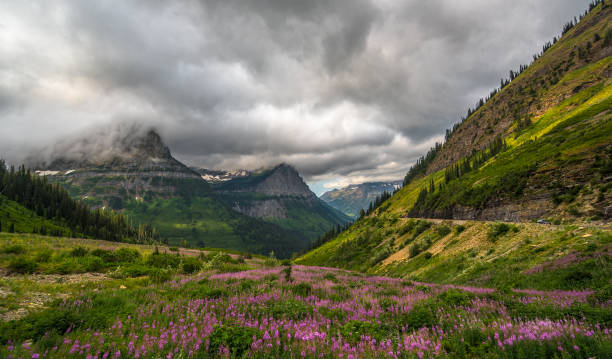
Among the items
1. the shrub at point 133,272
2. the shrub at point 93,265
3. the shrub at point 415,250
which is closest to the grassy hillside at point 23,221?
the shrub at point 93,265

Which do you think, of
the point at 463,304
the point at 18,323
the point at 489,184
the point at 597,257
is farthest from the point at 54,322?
the point at 489,184

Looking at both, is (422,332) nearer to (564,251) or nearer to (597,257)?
(597,257)

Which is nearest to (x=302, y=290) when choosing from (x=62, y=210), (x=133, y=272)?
(x=133, y=272)

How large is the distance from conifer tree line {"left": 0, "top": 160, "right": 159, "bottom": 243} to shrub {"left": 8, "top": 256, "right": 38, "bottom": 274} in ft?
440

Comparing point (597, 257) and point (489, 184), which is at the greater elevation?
point (489, 184)

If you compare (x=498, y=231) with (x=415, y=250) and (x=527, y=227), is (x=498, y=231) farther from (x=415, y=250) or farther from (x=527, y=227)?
(x=415, y=250)

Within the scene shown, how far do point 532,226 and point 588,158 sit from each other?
28.9 m

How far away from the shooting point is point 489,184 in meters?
66.6

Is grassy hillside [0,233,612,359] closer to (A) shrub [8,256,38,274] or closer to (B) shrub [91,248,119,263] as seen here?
(A) shrub [8,256,38,274]

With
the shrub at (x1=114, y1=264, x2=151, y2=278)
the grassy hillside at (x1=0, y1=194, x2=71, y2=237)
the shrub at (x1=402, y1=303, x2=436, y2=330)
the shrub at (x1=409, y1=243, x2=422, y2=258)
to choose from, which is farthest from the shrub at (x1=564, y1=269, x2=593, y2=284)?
the grassy hillside at (x1=0, y1=194, x2=71, y2=237)

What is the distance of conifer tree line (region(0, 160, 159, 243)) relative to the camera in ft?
387

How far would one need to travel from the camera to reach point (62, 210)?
126m

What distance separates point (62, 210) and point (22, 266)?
538ft

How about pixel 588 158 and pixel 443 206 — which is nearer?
pixel 588 158
